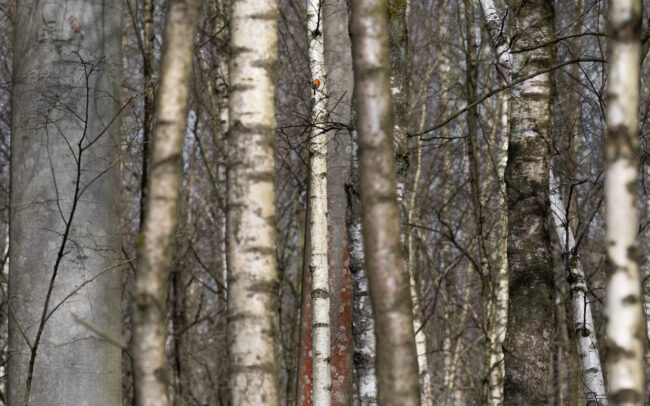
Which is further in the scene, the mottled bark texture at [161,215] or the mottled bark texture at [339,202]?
the mottled bark texture at [339,202]

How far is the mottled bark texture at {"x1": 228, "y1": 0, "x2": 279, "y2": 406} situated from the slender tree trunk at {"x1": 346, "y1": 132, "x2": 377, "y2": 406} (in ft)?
7.17

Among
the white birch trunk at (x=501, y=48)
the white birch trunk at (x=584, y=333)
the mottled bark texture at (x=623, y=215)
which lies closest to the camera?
the mottled bark texture at (x=623, y=215)

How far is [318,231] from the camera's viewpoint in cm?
630

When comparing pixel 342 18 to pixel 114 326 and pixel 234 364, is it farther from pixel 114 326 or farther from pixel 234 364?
pixel 234 364

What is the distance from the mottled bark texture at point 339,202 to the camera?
6520 millimetres

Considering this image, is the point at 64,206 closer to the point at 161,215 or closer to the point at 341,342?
the point at 161,215

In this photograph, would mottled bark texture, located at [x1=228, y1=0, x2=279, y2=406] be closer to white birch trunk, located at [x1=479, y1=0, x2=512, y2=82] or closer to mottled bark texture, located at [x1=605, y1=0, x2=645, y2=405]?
mottled bark texture, located at [x1=605, y1=0, x2=645, y2=405]

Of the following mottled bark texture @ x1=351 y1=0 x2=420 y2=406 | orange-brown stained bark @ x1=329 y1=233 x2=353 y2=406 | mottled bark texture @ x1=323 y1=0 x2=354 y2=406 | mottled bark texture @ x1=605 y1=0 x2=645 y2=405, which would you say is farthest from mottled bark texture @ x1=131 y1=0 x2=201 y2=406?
orange-brown stained bark @ x1=329 y1=233 x2=353 y2=406

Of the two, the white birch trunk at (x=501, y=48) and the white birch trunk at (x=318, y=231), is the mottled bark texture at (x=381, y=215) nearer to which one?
the white birch trunk at (x=318, y=231)

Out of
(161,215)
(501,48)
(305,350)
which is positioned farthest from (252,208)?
(305,350)

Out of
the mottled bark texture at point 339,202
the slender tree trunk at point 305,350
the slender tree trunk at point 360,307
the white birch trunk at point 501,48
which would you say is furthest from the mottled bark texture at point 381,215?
the slender tree trunk at point 305,350

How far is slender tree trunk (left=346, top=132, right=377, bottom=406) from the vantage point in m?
4.96

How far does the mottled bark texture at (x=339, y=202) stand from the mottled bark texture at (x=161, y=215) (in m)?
3.67

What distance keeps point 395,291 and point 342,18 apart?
16.9ft
